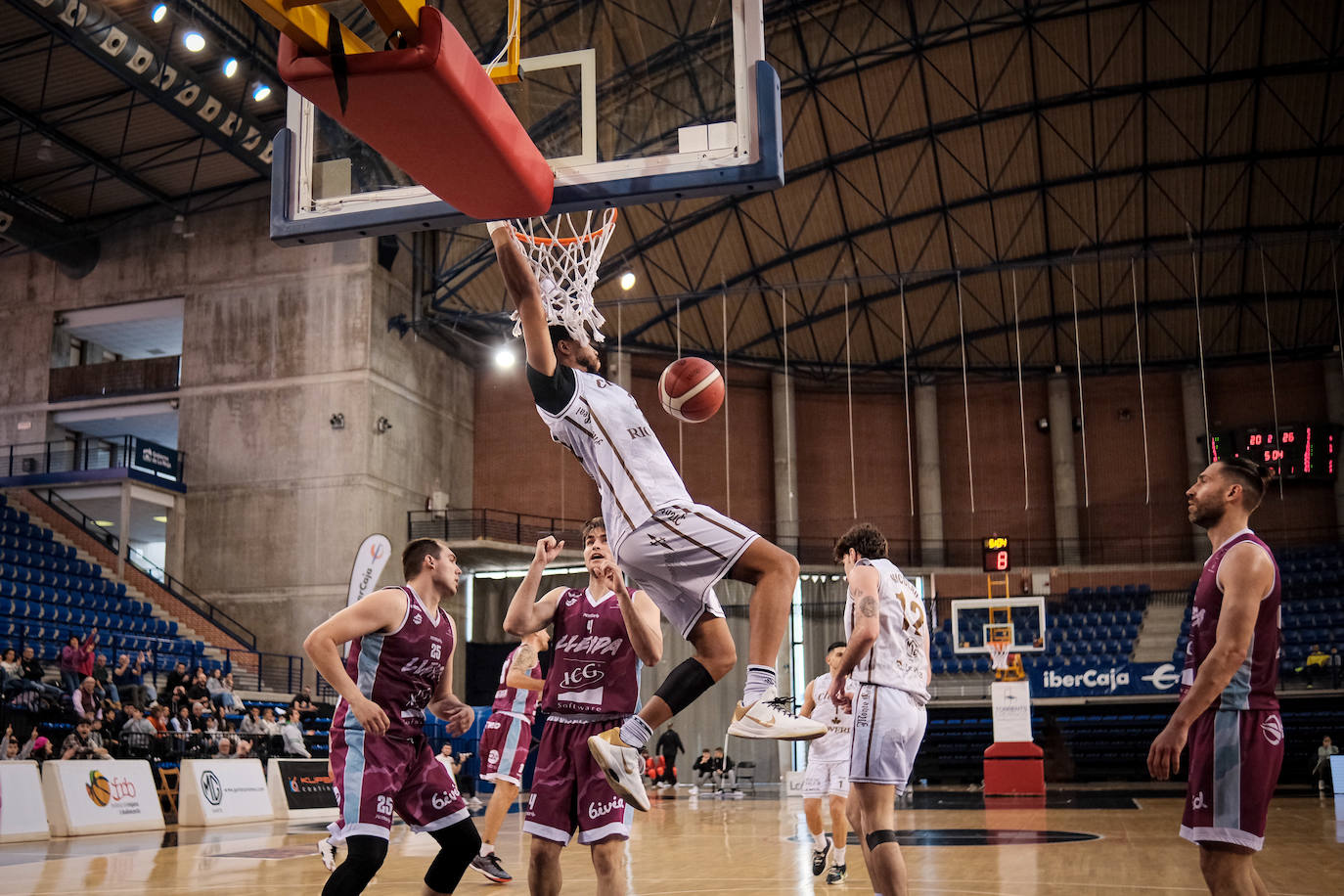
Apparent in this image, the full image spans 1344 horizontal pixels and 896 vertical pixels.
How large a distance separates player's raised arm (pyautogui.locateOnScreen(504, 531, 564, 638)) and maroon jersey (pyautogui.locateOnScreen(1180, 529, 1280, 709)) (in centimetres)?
285

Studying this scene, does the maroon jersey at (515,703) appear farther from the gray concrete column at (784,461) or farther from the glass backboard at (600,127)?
the gray concrete column at (784,461)

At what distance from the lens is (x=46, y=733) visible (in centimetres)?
1661

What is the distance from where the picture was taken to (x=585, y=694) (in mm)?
6152

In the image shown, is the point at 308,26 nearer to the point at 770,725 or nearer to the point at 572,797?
the point at 770,725

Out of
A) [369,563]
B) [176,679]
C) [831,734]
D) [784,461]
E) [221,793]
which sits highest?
[784,461]

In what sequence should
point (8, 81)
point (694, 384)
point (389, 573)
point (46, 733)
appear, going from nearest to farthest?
1. point (694, 384)
2. point (46, 733)
3. point (8, 81)
4. point (389, 573)

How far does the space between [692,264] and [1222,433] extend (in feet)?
43.5

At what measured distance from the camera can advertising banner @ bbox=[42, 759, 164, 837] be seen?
1373cm

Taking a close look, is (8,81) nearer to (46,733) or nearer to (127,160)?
(127,160)

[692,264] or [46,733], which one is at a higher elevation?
[692,264]

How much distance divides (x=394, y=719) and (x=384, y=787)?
34cm

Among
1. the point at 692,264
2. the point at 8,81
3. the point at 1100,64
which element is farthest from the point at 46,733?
the point at 1100,64

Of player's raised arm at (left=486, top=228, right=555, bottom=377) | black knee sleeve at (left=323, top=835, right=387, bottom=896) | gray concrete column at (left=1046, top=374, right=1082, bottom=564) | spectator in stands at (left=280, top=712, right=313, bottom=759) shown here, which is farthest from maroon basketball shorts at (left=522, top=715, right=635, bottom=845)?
gray concrete column at (left=1046, top=374, right=1082, bottom=564)

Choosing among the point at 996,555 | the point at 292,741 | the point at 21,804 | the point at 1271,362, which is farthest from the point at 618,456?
the point at 1271,362
